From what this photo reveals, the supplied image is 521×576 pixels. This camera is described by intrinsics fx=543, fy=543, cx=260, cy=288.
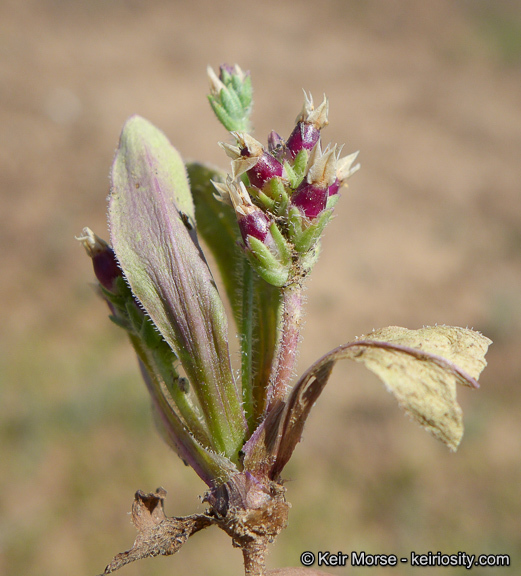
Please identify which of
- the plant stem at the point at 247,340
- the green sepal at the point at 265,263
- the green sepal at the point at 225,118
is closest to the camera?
the green sepal at the point at 265,263

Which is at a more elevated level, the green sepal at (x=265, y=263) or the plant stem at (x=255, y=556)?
the green sepal at (x=265, y=263)

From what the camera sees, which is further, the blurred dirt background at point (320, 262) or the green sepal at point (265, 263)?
the blurred dirt background at point (320, 262)

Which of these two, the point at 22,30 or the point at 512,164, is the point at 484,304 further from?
the point at 22,30

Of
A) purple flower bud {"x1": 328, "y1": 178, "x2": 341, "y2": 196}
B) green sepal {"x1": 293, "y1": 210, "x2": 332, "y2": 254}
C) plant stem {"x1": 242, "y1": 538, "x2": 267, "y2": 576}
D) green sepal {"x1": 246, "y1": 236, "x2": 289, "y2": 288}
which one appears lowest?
plant stem {"x1": 242, "y1": 538, "x2": 267, "y2": 576}

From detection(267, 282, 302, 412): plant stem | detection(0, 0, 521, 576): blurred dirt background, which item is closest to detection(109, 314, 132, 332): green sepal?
detection(267, 282, 302, 412): plant stem

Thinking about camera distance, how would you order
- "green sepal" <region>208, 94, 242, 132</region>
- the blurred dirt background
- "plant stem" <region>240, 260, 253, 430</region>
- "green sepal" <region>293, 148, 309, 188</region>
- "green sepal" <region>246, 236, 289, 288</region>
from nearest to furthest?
1. "green sepal" <region>246, 236, 289, 288</region>
2. "green sepal" <region>293, 148, 309, 188</region>
3. "plant stem" <region>240, 260, 253, 430</region>
4. "green sepal" <region>208, 94, 242, 132</region>
5. the blurred dirt background

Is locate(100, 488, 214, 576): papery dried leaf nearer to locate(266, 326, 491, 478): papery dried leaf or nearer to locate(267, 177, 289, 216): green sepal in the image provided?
locate(266, 326, 491, 478): papery dried leaf

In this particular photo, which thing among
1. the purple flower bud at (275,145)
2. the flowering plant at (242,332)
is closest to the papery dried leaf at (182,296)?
the flowering plant at (242,332)

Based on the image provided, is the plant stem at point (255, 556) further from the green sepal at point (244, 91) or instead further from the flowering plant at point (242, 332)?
the green sepal at point (244, 91)
